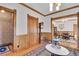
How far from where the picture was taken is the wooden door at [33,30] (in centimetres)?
187

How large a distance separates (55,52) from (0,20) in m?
1.18

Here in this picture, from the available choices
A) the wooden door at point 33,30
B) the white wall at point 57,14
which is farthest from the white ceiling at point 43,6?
the wooden door at point 33,30

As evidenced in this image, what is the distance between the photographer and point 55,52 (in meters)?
1.79

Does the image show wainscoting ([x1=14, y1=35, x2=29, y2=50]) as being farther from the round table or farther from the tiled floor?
the round table

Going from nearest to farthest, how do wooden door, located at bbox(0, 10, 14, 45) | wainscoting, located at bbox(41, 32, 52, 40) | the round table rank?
wooden door, located at bbox(0, 10, 14, 45) < the round table < wainscoting, located at bbox(41, 32, 52, 40)

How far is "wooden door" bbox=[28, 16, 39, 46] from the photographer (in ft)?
6.12

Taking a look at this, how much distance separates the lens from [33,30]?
1921mm

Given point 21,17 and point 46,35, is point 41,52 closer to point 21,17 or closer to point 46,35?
point 46,35

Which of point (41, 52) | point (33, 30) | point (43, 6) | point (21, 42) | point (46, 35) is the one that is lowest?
point (41, 52)

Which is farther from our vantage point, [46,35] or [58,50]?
[46,35]

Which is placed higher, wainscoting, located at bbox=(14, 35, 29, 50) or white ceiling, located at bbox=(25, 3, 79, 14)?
white ceiling, located at bbox=(25, 3, 79, 14)

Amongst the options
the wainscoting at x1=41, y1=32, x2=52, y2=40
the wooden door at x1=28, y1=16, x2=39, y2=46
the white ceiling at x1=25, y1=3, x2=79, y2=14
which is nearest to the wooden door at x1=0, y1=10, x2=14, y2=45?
the wooden door at x1=28, y1=16, x2=39, y2=46

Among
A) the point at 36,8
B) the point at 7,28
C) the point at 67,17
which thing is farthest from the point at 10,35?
the point at 67,17

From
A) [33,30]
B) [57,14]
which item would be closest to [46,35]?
[33,30]
